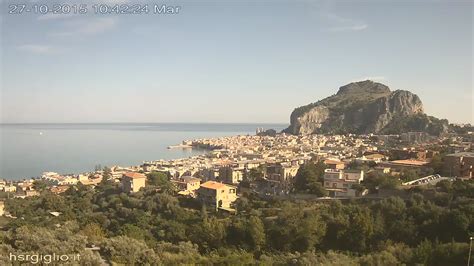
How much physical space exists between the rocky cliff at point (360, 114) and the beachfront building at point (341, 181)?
98.4ft

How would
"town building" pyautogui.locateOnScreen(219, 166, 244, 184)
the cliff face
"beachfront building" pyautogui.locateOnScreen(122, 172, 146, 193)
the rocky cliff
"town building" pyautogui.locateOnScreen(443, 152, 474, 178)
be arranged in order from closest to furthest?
"town building" pyautogui.locateOnScreen(443, 152, 474, 178) < "beachfront building" pyautogui.locateOnScreen(122, 172, 146, 193) < "town building" pyautogui.locateOnScreen(219, 166, 244, 184) < the rocky cliff < the cliff face

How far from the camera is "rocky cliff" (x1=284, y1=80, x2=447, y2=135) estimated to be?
1935 inches

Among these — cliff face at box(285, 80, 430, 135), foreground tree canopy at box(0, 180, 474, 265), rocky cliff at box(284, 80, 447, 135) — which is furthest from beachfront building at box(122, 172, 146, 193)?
cliff face at box(285, 80, 430, 135)

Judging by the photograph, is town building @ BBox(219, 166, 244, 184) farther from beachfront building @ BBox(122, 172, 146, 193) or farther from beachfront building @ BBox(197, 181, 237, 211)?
beachfront building @ BBox(197, 181, 237, 211)

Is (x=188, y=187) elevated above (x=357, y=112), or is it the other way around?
(x=357, y=112)

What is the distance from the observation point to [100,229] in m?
10.7

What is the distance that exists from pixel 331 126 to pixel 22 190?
4332cm

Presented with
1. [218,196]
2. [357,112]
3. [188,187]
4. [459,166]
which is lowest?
[188,187]

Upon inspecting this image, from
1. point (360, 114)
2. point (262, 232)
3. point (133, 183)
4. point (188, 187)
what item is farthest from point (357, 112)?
point (262, 232)

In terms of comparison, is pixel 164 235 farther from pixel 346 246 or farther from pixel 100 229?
pixel 346 246

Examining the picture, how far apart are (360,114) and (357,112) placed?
849mm

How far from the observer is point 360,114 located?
5372 cm

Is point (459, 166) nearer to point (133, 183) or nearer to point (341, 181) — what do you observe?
point (341, 181)

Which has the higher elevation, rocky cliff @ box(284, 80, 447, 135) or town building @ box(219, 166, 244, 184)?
rocky cliff @ box(284, 80, 447, 135)
